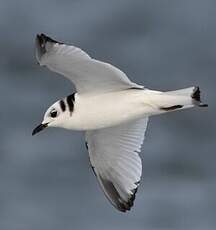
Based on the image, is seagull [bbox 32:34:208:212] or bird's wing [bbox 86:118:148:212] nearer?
seagull [bbox 32:34:208:212]

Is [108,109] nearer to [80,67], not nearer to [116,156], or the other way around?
[80,67]

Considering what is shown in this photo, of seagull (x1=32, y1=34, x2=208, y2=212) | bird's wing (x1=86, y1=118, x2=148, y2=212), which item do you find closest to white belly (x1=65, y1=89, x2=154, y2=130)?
seagull (x1=32, y1=34, x2=208, y2=212)

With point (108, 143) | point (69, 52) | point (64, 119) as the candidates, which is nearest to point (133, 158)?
point (108, 143)

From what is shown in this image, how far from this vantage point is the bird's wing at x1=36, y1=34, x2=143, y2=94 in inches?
156

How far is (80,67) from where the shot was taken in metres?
4.09

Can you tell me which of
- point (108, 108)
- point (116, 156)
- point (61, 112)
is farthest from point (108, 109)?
point (116, 156)

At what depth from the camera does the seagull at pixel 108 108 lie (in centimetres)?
401

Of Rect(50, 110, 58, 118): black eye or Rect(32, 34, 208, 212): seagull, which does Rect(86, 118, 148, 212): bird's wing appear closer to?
Rect(32, 34, 208, 212): seagull

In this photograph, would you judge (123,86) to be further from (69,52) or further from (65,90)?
(65,90)

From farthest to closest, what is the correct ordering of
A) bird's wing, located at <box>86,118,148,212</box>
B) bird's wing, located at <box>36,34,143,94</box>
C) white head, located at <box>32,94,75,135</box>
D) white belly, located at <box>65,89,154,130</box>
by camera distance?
bird's wing, located at <box>86,118,148,212</box> → white head, located at <box>32,94,75,135</box> → white belly, located at <box>65,89,154,130</box> → bird's wing, located at <box>36,34,143,94</box>

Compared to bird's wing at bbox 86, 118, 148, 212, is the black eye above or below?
above

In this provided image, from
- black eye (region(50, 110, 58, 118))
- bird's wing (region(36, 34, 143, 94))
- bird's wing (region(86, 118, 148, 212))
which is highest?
bird's wing (region(36, 34, 143, 94))

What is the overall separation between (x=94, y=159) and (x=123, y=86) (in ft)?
1.52

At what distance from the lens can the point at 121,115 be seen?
4.22 m
